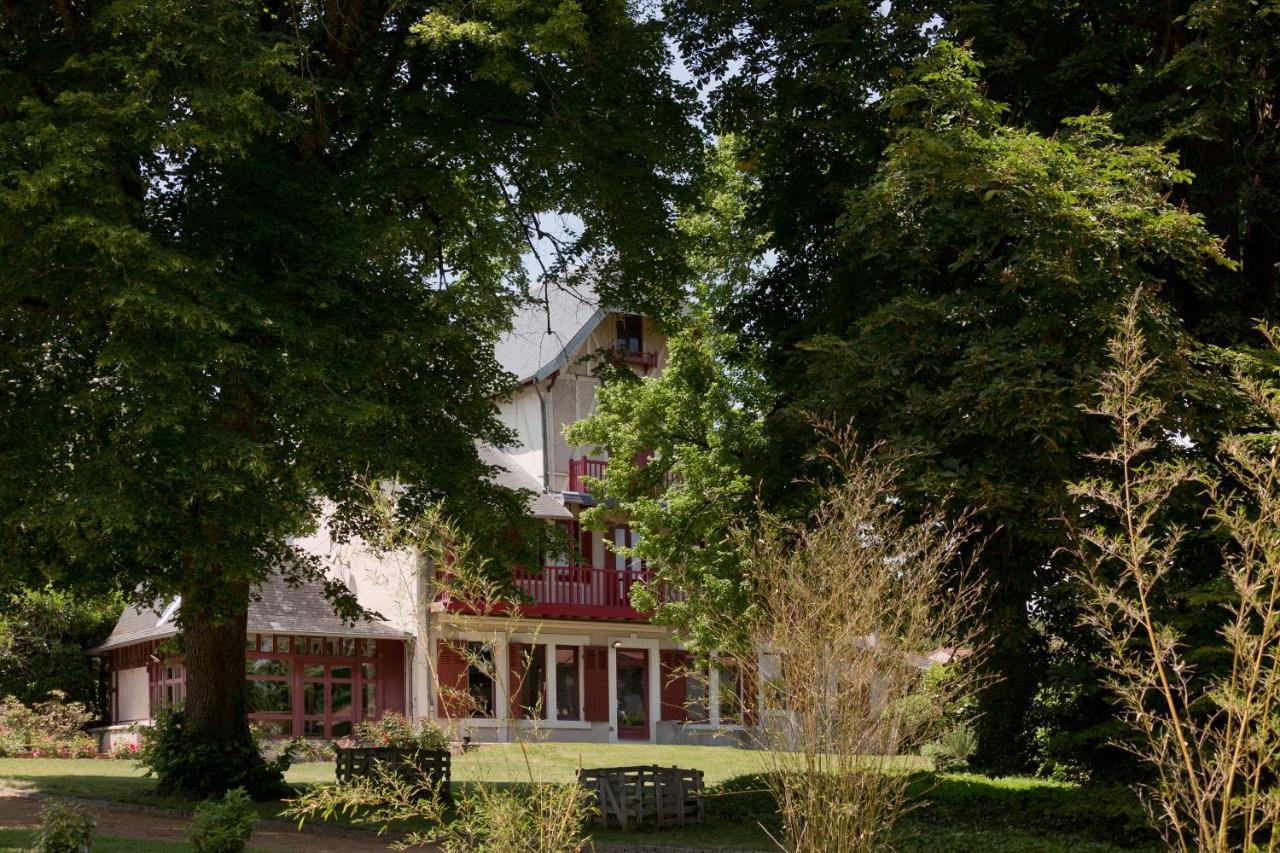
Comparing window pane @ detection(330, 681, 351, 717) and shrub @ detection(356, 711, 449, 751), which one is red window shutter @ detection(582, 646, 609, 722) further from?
shrub @ detection(356, 711, 449, 751)

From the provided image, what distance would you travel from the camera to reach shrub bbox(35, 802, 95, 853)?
37.2 feet

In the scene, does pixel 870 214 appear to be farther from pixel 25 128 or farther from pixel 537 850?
pixel 537 850

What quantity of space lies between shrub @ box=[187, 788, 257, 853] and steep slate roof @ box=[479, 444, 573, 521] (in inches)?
777

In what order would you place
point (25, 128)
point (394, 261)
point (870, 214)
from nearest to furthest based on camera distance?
1. point (25, 128)
2. point (870, 214)
3. point (394, 261)

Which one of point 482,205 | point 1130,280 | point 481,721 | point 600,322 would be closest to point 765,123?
point 482,205

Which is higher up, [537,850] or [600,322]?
[600,322]

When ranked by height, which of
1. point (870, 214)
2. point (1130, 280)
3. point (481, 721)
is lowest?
point (481, 721)

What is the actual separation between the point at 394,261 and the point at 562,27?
12.0 feet

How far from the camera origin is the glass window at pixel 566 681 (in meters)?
35.4

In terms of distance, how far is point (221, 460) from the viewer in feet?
49.1

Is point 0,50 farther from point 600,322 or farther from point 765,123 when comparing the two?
point 600,322

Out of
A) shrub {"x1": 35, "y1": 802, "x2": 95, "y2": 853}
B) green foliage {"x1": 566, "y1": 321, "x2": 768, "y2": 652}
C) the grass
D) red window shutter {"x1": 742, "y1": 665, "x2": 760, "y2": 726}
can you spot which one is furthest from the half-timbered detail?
red window shutter {"x1": 742, "y1": 665, "x2": 760, "y2": 726}

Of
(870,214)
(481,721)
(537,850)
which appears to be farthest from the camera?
(481,721)

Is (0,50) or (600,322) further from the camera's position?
(600,322)
